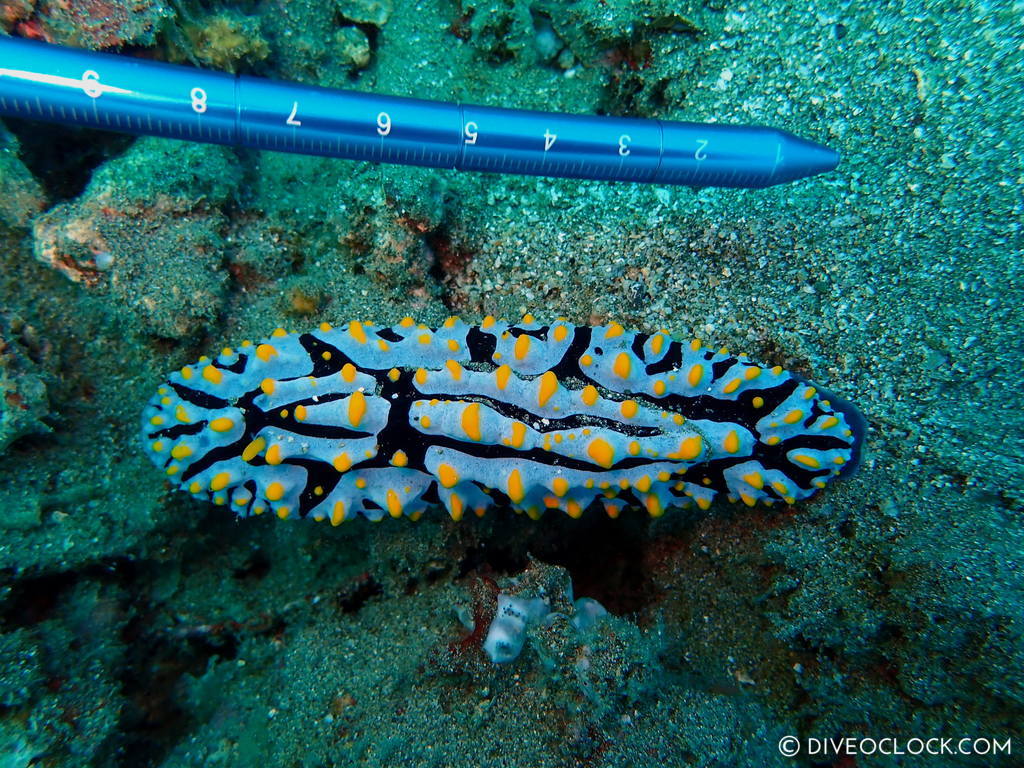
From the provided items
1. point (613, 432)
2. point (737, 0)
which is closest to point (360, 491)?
point (613, 432)

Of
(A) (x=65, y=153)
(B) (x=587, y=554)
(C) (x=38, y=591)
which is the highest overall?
(A) (x=65, y=153)

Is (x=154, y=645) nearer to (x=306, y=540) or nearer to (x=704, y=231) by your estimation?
A: (x=306, y=540)

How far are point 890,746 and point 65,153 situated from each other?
5153 mm

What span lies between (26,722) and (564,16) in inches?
180

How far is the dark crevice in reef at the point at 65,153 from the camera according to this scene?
2.99m

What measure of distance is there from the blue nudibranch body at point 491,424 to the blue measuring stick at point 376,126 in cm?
81

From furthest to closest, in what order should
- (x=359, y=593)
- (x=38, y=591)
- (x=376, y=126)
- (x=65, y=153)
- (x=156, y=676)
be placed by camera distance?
(x=359, y=593), (x=156, y=676), (x=65, y=153), (x=38, y=591), (x=376, y=126)

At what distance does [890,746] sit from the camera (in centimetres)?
254

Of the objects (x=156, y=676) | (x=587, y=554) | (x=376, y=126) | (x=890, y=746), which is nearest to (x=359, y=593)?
(x=156, y=676)

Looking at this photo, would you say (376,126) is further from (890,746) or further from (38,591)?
(890,746)

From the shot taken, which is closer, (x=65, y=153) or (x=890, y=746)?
(x=890, y=746)

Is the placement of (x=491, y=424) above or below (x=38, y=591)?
above

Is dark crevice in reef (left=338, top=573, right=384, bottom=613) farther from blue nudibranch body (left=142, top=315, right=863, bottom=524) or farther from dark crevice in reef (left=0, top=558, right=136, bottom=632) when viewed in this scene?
dark crevice in reef (left=0, top=558, right=136, bottom=632)

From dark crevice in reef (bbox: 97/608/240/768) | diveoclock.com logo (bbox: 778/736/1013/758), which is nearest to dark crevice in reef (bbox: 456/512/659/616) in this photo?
diveoclock.com logo (bbox: 778/736/1013/758)
